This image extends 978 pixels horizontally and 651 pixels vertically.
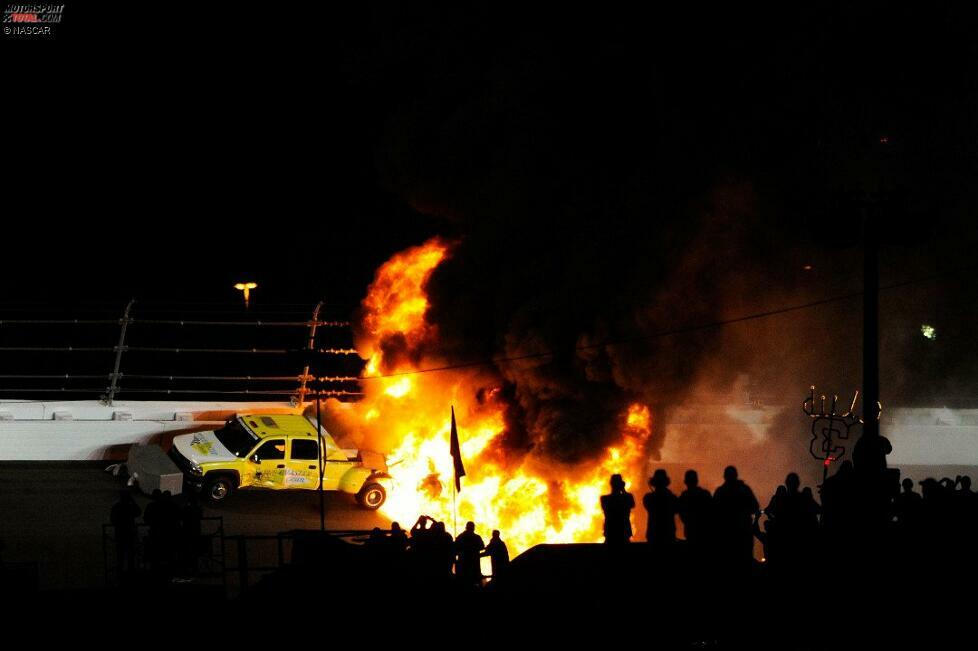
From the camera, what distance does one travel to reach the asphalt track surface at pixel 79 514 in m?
16.1

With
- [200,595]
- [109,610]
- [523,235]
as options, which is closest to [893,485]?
[200,595]

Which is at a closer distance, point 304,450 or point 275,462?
point 275,462

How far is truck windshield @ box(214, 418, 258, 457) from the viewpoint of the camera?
19859 mm

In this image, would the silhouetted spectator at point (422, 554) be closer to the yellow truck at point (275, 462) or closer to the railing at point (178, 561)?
the railing at point (178, 561)

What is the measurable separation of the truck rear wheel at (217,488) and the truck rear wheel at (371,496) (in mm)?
2435

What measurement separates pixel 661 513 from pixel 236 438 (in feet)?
36.9

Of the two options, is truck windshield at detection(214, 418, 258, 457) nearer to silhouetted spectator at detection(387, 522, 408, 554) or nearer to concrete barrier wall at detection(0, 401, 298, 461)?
concrete barrier wall at detection(0, 401, 298, 461)

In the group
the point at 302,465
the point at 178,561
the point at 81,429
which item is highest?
the point at 81,429

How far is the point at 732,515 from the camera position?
1032 cm

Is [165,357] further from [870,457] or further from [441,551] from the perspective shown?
[870,457]

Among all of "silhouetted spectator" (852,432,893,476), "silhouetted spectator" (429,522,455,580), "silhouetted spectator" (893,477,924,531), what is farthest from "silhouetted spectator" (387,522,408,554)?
"silhouetted spectator" (893,477,924,531)

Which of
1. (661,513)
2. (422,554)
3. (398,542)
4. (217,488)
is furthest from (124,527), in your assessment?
(661,513)

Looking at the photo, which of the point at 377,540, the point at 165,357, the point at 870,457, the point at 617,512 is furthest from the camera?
the point at 165,357

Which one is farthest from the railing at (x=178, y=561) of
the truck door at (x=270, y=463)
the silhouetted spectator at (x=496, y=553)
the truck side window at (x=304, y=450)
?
the truck side window at (x=304, y=450)
